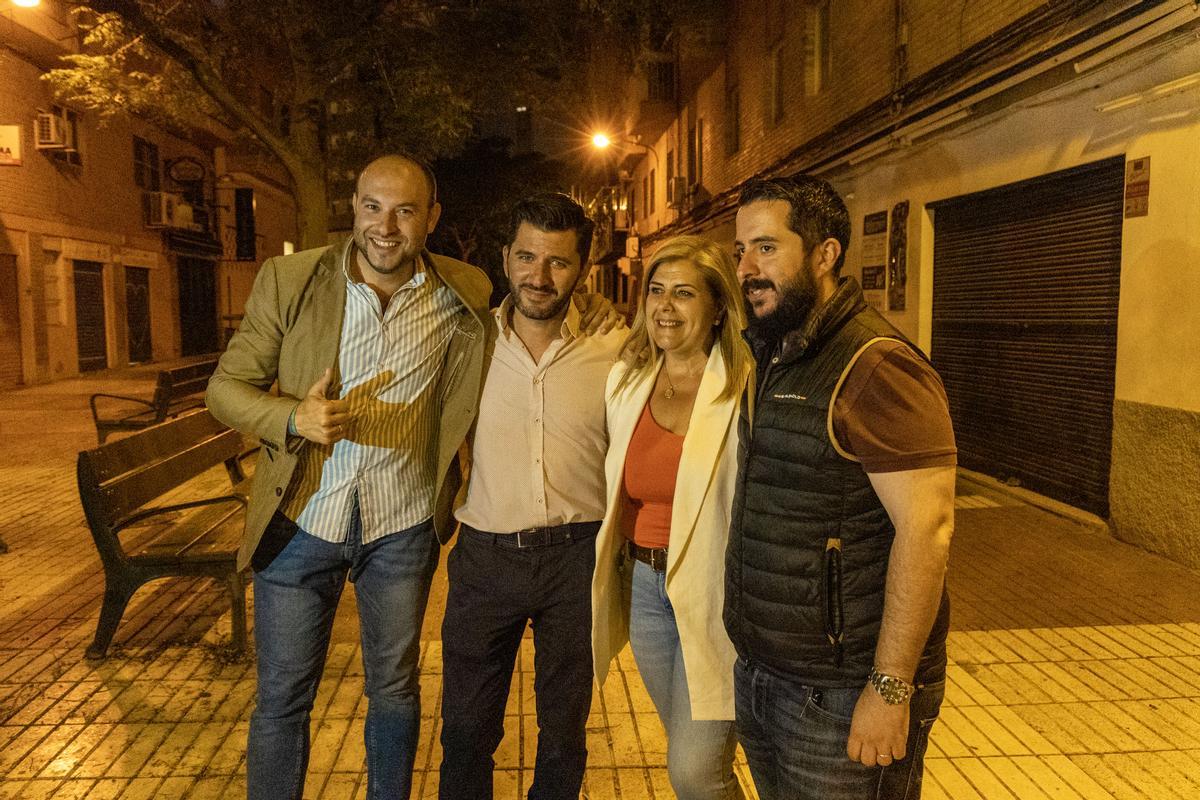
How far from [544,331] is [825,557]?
1307 mm

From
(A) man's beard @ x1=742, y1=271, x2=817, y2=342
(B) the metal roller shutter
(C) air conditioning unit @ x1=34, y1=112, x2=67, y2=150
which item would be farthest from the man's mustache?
(C) air conditioning unit @ x1=34, y1=112, x2=67, y2=150

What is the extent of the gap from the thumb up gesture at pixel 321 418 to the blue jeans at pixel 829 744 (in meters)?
1.37

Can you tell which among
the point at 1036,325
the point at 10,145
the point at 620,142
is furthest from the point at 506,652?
the point at 620,142

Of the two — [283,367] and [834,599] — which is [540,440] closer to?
[283,367]

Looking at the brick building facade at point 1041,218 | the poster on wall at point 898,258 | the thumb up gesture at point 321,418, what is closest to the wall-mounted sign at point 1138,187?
the brick building facade at point 1041,218

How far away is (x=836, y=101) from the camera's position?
11336 millimetres

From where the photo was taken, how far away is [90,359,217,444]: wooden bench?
29.2 feet

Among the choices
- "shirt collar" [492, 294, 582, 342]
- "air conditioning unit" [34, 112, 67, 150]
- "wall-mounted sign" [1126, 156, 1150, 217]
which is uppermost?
"air conditioning unit" [34, 112, 67, 150]

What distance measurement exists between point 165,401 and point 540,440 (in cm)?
789

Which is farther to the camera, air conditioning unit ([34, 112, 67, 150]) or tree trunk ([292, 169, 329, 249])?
air conditioning unit ([34, 112, 67, 150])

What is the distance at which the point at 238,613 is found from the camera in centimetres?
421

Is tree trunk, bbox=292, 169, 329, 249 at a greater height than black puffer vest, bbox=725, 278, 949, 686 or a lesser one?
greater

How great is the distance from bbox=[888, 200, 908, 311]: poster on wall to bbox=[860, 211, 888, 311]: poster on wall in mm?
138

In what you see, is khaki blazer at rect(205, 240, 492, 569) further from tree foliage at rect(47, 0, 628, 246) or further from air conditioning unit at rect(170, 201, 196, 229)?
air conditioning unit at rect(170, 201, 196, 229)
